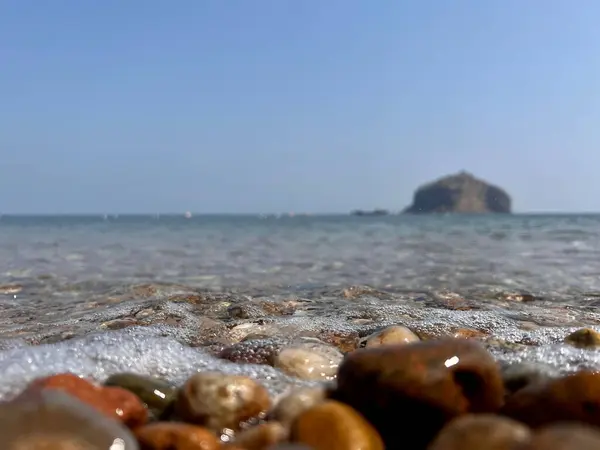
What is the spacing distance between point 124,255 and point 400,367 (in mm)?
11491

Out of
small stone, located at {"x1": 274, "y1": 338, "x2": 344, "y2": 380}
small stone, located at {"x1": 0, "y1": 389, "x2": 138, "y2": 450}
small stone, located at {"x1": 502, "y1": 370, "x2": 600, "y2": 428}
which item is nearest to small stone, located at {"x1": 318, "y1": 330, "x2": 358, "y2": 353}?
small stone, located at {"x1": 274, "y1": 338, "x2": 344, "y2": 380}

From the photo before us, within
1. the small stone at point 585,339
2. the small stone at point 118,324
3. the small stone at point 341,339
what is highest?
the small stone at point 585,339

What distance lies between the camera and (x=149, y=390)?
8.64 feet

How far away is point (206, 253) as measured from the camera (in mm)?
13555

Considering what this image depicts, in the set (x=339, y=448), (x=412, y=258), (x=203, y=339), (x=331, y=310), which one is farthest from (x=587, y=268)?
(x=339, y=448)

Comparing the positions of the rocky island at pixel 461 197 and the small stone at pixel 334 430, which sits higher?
the rocky island at pixel 461 197

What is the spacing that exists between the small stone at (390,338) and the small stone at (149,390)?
5.15ft

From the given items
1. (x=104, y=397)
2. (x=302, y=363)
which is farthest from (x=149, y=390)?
(x=302, y=363)

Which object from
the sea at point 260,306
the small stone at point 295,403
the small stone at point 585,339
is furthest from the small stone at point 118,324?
the small stone at point 585,339

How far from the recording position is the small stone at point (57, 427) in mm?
1682

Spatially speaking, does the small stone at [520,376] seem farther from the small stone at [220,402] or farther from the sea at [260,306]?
the small stone at [220,402]

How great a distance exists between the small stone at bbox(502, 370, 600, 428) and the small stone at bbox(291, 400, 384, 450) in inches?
22.1

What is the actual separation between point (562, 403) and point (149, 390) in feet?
5.45

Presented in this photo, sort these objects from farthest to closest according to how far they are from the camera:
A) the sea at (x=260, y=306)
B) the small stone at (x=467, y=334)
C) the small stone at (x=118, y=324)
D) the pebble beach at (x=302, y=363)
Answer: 1. the small stone at (x=118, y=324)
2. the small stone at (x=467, y=334)
3. the sea at (x=260, y=306)
4. the pebble beach at (x=302, y=363)
